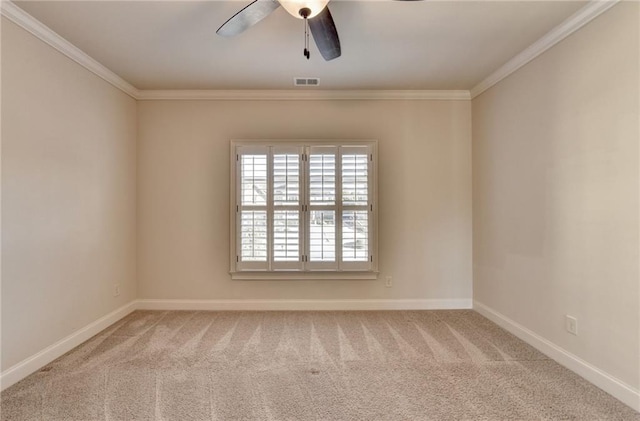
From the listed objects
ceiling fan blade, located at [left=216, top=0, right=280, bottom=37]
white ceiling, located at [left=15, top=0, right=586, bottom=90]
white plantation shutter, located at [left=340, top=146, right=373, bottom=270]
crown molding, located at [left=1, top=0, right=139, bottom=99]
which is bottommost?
white plantation shutter, located at [left=340, top=146, right=373, bottom=270]

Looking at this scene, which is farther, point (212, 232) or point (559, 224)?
point (212, 232)

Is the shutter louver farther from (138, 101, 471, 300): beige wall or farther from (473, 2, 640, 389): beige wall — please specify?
(473, 2, 640, 389): beige wall

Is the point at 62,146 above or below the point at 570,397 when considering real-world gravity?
above

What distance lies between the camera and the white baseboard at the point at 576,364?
192cm

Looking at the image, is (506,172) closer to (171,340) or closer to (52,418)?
(171,340)

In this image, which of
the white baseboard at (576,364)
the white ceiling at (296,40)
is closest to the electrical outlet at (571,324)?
the white baseboard at (576,364)

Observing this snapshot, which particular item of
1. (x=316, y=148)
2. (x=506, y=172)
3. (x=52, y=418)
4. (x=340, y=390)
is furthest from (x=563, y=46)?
(x=52, y=418)

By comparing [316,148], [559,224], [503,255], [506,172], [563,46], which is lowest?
[503,255]

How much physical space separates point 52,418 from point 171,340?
3.40ft

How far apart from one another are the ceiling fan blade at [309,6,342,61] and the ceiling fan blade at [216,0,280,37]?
25 centimetres

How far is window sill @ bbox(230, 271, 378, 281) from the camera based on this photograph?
3.62 meters

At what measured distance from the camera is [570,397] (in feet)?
6.56

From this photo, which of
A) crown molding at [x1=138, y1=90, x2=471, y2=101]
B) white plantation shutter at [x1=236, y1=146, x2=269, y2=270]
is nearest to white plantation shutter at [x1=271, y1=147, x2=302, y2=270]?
white plantation shutter at [x1=236, y1=146, x2=269, y2=270]

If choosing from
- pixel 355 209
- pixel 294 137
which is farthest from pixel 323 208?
pixel 294 137
